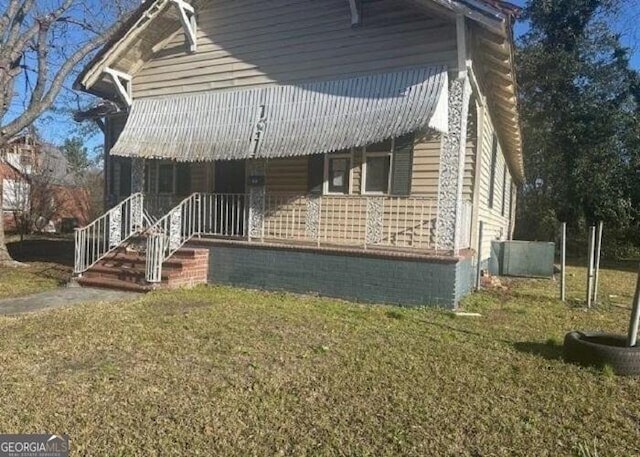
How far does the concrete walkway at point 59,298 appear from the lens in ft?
25.0

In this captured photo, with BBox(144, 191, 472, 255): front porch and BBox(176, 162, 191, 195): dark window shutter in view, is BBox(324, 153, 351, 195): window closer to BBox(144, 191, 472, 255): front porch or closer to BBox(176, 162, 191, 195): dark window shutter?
BBox(144, 191, 472, 255): front porch

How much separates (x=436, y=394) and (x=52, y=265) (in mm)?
12162

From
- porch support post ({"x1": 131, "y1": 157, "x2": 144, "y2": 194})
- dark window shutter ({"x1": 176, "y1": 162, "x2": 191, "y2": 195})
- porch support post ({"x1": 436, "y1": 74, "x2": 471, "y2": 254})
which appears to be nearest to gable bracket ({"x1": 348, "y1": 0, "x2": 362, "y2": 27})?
porch support post ({"x1": 436, "y1": 74, "x2": 471, "y2": 254})

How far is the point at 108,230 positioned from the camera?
11117 millimetres

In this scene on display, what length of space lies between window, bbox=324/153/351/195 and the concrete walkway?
13.5 ft

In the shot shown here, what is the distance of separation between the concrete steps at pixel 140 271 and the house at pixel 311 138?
0.04 metres

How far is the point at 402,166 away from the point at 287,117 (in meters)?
2.33

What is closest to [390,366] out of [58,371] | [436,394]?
[436,394]

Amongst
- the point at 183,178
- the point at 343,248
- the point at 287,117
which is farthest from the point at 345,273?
the point at 183,178

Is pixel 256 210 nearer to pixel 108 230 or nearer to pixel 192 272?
pixel 192 272

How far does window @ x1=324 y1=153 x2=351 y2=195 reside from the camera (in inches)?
384

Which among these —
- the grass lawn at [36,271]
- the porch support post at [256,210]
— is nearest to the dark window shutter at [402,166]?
the porch support post at [256,210]

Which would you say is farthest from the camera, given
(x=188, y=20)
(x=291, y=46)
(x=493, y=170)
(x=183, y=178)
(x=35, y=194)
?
(x=35, y=194)

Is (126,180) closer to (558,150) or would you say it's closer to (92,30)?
(92,30)
